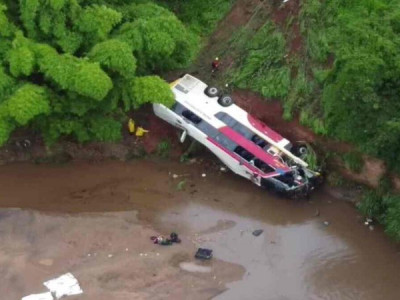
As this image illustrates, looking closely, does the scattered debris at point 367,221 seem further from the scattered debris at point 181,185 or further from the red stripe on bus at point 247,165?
the scattered debris at point 181,185

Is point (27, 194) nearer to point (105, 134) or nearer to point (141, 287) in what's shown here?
point (105, 134)

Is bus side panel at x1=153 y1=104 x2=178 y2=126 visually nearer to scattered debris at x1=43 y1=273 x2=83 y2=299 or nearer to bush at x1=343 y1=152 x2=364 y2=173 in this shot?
bush at x1=343 y1=152 x2=364 y2=173

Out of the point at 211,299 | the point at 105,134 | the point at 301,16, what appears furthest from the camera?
the point at 301,16

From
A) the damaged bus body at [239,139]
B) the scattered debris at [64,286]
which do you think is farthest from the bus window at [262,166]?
the scattered debris at [64,286]


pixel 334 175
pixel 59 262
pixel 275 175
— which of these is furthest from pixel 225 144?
pixel 59 262

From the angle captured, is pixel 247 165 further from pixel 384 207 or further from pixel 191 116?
pixel 384 207

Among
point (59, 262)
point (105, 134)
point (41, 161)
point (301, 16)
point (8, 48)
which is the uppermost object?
point (301, 16)

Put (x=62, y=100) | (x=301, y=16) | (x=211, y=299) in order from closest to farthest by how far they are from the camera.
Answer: (x=211, y=299)
(x=62, y=100)
(x=301, y=16)
